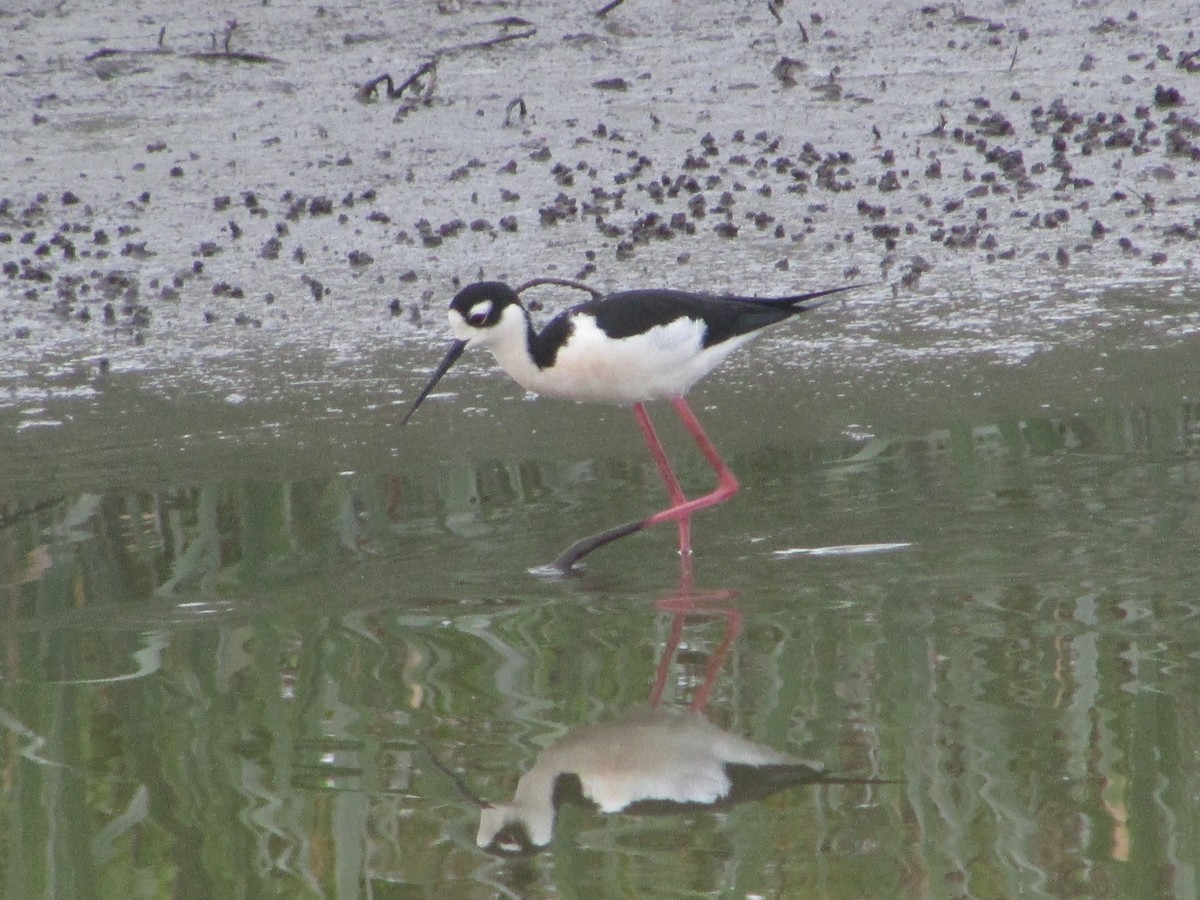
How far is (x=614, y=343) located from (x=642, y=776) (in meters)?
2.05

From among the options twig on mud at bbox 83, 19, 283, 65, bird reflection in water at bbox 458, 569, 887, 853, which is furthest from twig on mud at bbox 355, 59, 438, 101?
bird reflection in water at bbox 458, 569, 887, 853

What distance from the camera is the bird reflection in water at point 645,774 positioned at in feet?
10.8

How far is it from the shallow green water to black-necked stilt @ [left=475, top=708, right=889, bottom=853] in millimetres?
47

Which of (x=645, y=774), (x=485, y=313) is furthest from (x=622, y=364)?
(x=645, y=774)

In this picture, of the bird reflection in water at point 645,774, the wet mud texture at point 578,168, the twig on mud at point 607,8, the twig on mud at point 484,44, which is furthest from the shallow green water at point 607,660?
the twig on mud at point 607,8

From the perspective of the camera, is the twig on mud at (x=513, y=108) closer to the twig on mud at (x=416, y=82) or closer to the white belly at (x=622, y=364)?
the twig on mud at (x=416, y=82)

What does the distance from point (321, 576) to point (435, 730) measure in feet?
4.02

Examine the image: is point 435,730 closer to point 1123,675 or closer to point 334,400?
point 1123,675

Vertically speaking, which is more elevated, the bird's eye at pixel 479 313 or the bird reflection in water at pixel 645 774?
the bird's eye at pixel 479 313

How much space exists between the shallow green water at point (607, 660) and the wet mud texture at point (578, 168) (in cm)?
173

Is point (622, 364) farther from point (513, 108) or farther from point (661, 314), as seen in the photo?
point (513, 108)

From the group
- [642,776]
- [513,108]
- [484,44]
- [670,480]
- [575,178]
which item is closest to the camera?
[642,776]

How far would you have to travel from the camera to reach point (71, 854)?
129 inches

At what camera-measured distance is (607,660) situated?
4.12 m
